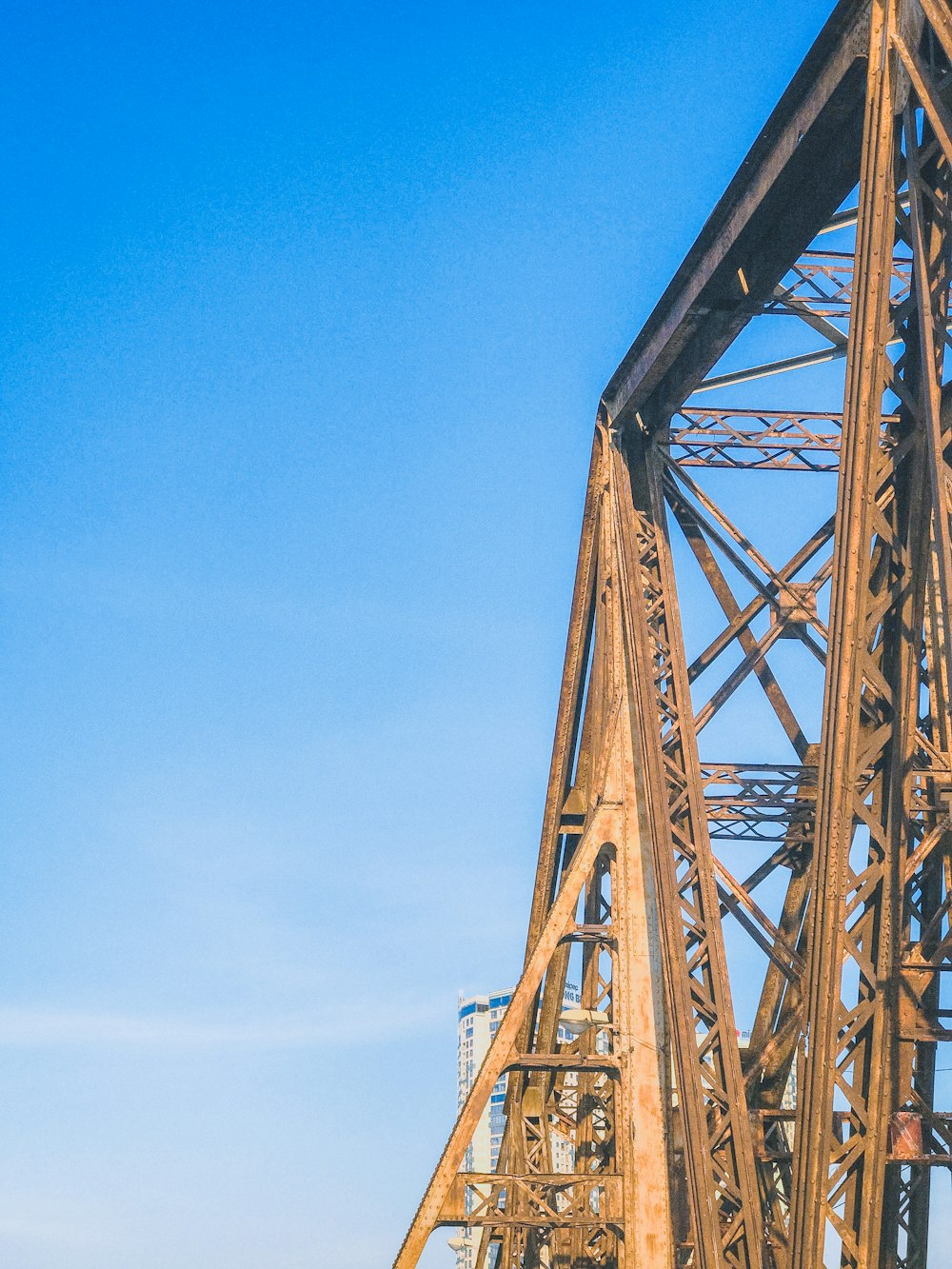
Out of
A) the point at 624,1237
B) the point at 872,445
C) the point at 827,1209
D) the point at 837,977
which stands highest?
the point at 872,445

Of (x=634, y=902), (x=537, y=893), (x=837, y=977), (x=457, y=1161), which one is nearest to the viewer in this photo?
(x=837, y=977)

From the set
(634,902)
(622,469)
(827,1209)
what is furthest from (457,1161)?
(622,469)

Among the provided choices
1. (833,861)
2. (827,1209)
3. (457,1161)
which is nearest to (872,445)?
(833,861)

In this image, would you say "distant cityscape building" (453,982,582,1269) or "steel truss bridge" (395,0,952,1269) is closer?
"steel truss bridge" (395,0,952,1269)

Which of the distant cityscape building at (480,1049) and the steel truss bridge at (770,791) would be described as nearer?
the steel truss bridge at (770,791)

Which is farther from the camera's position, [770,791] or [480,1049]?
[480,1049]

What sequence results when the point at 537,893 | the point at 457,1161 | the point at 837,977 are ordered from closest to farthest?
the point at 837,977, the point at 457,1161, the point at 537,893

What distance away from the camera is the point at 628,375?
14969 mm

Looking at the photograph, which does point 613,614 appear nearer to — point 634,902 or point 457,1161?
point 634,902

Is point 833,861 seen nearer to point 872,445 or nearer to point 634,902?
point 872,445

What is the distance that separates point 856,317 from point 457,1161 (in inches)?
308

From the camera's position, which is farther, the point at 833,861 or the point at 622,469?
the point at 622,469

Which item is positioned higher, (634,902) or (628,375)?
(628,375)

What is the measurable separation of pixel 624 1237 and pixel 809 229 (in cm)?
823
